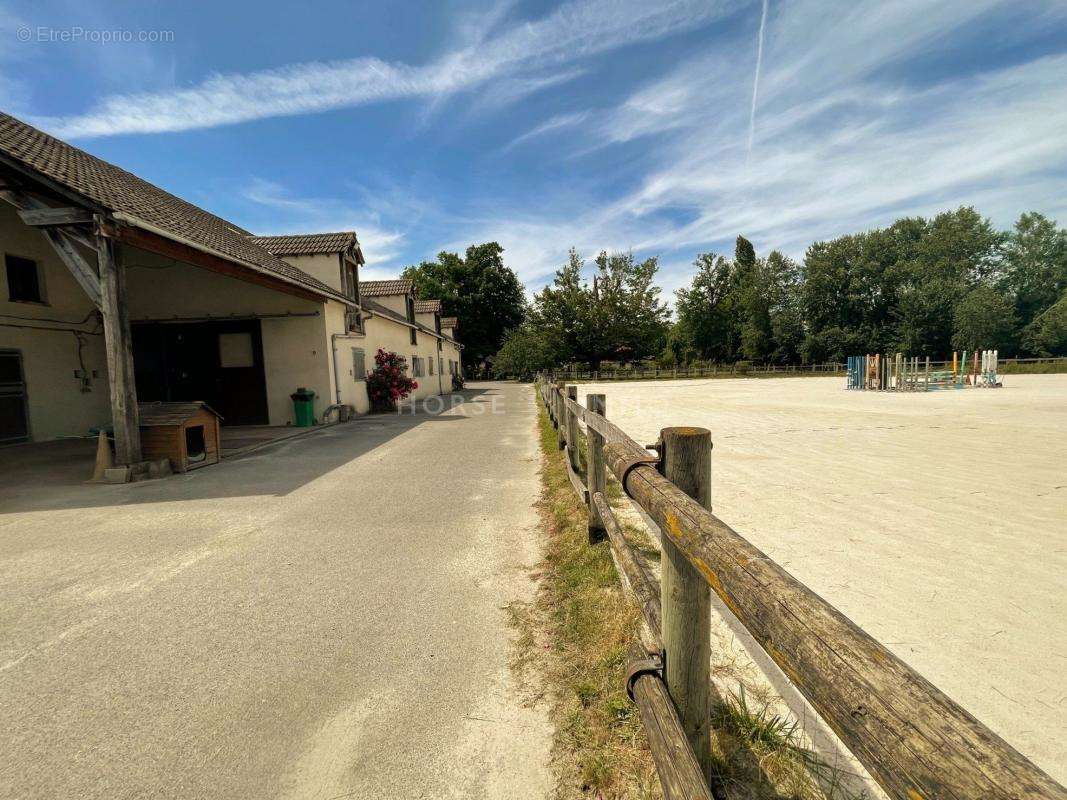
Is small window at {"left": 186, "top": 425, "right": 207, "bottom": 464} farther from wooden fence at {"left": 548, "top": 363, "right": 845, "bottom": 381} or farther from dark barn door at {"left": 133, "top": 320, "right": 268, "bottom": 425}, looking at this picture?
wooden fence at {"left": 548, "top": 363, "right": 845, "bottom": 381}

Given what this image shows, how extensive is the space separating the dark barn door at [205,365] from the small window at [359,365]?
2.80m

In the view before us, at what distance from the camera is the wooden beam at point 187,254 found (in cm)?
701

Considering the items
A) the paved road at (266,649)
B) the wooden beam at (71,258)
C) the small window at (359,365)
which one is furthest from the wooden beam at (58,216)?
the small window at (359,365)

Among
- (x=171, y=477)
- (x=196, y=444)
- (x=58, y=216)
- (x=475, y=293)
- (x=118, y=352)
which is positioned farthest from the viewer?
(x=475, y=293)

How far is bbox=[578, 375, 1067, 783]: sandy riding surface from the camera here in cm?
238

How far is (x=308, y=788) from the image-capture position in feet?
6.39

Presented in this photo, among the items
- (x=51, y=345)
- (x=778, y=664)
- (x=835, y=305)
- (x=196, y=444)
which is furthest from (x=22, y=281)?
(x=835, y=305)

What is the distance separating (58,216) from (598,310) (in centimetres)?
3886

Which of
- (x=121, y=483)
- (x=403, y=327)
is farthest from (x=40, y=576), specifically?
(x=403, y=327)

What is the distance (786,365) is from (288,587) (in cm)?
5525

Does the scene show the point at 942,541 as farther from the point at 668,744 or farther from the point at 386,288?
the point at 386,288

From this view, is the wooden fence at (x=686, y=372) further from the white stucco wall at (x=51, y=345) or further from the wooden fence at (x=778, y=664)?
the wooden fence at (x=778, y=664)

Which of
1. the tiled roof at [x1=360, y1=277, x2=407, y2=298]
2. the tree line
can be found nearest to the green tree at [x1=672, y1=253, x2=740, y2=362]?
the tree line

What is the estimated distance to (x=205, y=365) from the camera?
1325cm
